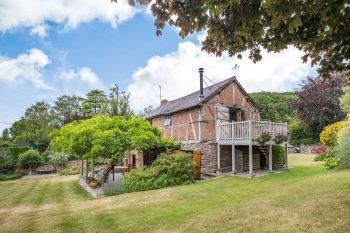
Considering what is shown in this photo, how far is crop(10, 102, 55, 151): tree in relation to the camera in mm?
46062

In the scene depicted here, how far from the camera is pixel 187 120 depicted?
21.6 metres

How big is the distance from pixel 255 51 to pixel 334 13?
1.64 m

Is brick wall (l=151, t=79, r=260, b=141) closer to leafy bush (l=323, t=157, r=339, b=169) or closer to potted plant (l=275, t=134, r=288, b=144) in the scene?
potted plant (l=275, t=134, r=288, b=144)

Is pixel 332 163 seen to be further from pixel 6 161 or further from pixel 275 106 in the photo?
pixel 275 106

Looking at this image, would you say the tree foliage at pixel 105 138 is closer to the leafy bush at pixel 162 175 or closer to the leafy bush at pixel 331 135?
the leafy bush at pixel 162 175

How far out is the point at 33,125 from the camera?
168 feet

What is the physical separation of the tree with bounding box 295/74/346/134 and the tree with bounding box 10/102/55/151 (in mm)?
32686

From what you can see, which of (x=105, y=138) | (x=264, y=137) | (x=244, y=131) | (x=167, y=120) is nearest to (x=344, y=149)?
(x=264, y=137)

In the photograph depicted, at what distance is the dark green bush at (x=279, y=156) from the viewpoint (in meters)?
19.6

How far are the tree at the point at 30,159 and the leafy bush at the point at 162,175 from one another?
19476 millimetres

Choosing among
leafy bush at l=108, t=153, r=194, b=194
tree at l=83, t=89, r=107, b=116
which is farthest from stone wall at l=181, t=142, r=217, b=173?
tree at l=83, t=89, r=107, b=116

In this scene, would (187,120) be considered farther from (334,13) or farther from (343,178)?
(334,13)

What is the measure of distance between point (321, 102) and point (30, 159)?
96.8ft

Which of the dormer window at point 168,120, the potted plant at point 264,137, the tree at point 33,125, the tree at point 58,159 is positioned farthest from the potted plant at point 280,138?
the tree at point 33,125
